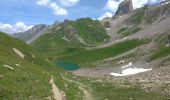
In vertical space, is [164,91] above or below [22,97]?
above

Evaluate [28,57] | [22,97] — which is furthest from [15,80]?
[28,57]

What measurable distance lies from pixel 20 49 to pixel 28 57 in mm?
4063

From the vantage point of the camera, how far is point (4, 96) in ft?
109

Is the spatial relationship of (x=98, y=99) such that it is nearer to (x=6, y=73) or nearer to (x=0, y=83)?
(x=6, y=73)

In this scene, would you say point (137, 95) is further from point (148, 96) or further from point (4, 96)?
point (4, 96)

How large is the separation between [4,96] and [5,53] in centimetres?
3610

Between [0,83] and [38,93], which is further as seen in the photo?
[38,93]

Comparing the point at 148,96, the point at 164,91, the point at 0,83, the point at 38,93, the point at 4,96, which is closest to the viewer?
the point at 4,96

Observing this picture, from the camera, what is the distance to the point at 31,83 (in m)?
42.0

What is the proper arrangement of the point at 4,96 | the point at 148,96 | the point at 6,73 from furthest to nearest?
the point at 148,96 < the point at 6,73 < the point at 4,96

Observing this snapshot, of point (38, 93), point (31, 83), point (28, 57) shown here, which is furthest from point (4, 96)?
point (28, 57)

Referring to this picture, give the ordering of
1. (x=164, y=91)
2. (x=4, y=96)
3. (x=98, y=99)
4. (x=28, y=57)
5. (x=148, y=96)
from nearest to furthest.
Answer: (x=4, y=96) → (x=98, y=99) → (x=148, y=96) → (x=164, y=91) → (x=28, y=57)

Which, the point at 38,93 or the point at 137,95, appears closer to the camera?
the point at 38,93

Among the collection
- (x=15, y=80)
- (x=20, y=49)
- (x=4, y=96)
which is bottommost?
(x=4, y=96)
